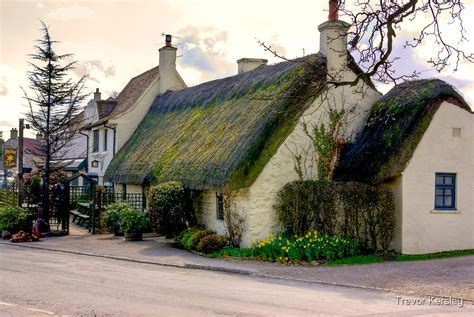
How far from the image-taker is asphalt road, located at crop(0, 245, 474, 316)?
416 inches

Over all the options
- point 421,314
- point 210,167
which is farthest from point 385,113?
point 421,314

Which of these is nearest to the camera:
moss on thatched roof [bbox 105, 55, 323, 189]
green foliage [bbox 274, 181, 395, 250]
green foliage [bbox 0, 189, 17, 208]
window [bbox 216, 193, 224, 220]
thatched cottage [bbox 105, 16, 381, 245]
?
green foliage [bbox 274, 181, 395, 250]

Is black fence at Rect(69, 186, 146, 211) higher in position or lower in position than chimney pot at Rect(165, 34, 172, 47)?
lower

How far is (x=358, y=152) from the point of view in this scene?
20625mm

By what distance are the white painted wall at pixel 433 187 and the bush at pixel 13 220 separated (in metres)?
15.7

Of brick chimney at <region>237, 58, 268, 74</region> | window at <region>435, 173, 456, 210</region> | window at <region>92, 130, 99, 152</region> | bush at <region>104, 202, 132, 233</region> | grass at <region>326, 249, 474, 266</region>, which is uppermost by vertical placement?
brick chimney at <region>237, 58, 268, 74</region>

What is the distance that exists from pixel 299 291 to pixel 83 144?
35714mm

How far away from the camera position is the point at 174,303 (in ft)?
36.7

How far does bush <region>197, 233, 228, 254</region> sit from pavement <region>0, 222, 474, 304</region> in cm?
37

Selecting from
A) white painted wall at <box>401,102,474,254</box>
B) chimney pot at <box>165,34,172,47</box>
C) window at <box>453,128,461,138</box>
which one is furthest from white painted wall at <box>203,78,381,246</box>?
chimney pot at <box>165,34,172,47</box>

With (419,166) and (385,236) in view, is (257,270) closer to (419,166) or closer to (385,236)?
(385,236)

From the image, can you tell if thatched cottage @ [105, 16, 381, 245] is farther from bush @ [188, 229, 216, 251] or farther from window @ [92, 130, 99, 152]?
window @ [92, 130, 99, 152]

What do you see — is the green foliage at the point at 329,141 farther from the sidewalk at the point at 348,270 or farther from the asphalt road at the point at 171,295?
the asphalt road at the point at 171,295

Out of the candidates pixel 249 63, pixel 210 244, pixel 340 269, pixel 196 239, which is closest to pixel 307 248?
pixel 340 269
